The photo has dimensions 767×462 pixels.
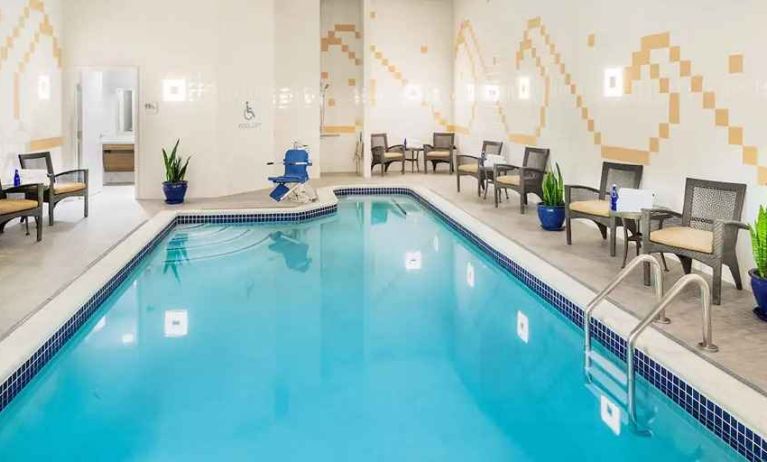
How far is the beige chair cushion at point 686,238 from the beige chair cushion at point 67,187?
6.22 metres

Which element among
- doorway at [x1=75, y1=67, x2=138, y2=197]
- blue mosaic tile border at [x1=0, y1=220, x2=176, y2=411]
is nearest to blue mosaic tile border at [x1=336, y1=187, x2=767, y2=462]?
blue mosaic tile border at [x1=0, y1=220, x2=176, y2=411]

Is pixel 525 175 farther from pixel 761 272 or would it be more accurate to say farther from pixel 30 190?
pixel 30 190

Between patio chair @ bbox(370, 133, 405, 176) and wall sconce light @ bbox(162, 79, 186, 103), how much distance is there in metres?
4.36

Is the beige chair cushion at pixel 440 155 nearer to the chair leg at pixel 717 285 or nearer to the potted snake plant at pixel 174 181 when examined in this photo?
the potted snake plant at pixel 174 181

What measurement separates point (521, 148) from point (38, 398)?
25.0 ft

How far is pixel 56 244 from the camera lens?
622 centimetres

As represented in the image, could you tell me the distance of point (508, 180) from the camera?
8.56 meters

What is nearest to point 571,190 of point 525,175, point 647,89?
point 647,89

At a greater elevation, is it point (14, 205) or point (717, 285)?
point (14, 205)

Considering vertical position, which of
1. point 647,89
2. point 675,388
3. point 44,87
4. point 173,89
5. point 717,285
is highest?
point 173,89

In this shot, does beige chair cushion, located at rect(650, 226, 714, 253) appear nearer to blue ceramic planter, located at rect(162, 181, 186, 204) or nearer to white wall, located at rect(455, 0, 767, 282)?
white wall, located at rect(455, 0, 767, 282)

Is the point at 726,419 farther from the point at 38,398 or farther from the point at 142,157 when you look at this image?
the point at 142,157

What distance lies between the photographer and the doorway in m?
9.35

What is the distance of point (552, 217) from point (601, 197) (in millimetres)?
561
